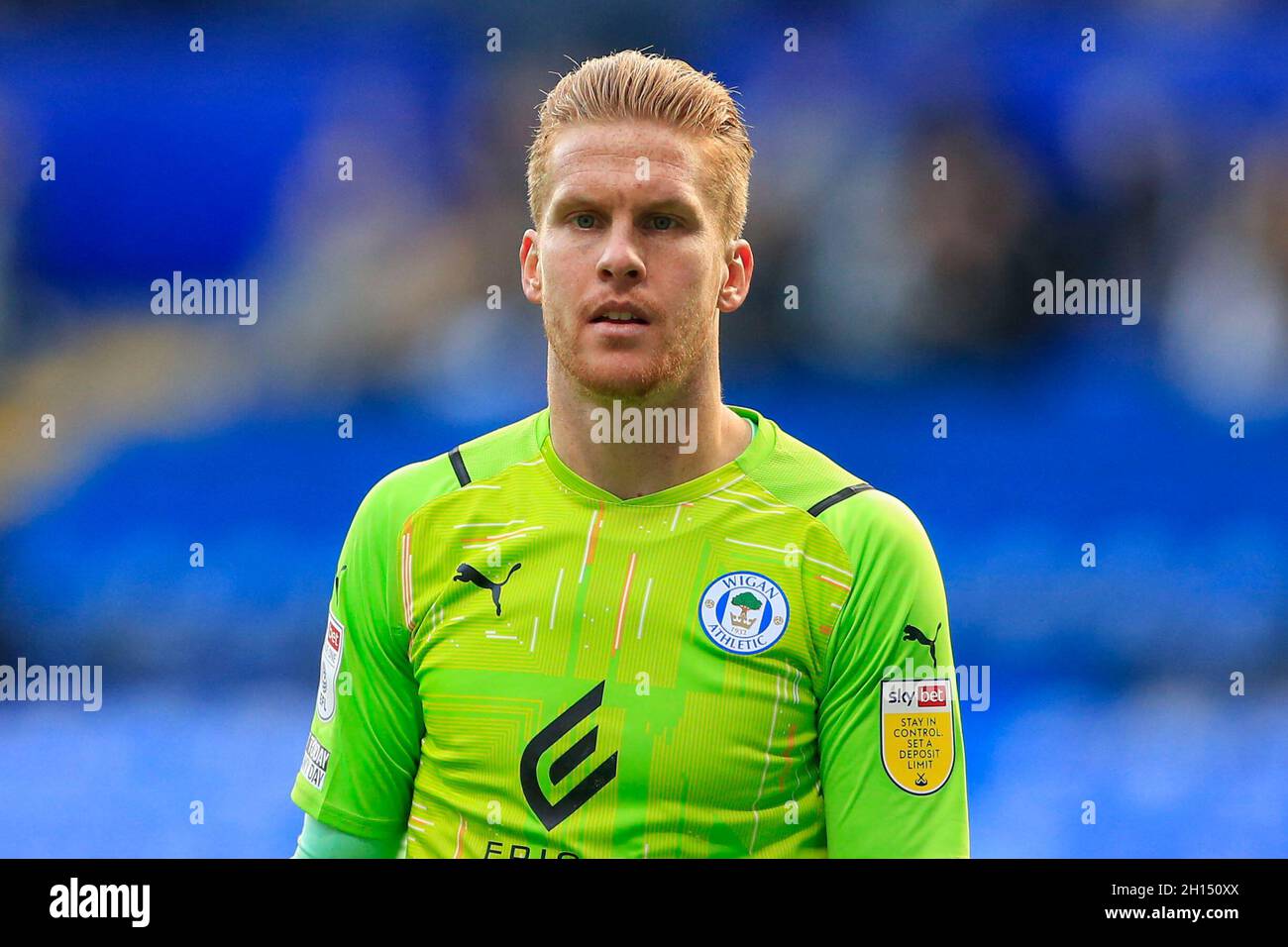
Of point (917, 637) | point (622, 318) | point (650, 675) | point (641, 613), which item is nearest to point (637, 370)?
point (622, 318)

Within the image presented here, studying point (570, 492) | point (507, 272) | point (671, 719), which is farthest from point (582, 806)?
point (507, 272)

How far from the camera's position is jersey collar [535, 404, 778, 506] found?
2926mm

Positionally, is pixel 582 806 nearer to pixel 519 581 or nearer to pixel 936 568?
pixel 519 581

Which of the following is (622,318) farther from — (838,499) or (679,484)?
(838,499)

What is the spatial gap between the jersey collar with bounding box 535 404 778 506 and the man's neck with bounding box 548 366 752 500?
15mm

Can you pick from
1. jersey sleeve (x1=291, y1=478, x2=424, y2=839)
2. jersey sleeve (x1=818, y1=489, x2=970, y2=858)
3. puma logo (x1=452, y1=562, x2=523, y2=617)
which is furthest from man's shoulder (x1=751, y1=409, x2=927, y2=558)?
jersey sleeve (x1=291, y1=478, x2=424, y2=839)

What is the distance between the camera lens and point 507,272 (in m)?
5.28

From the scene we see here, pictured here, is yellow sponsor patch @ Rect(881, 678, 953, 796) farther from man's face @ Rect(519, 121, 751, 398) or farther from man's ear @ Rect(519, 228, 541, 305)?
man's ear @ Rect(519, 228, 541, 305)

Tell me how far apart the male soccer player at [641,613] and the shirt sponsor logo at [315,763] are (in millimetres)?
18

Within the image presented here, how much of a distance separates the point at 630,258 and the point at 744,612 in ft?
2.51

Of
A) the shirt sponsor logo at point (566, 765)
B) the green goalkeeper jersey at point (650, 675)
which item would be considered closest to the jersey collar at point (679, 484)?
the green goalkeeper jersey at point (650, 675)

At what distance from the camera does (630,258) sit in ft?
9.00

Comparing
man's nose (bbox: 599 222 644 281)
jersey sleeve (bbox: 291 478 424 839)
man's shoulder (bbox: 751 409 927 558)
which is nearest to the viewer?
man's nose (bbox: 599 222 644 281)

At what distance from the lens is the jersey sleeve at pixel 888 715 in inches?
110
